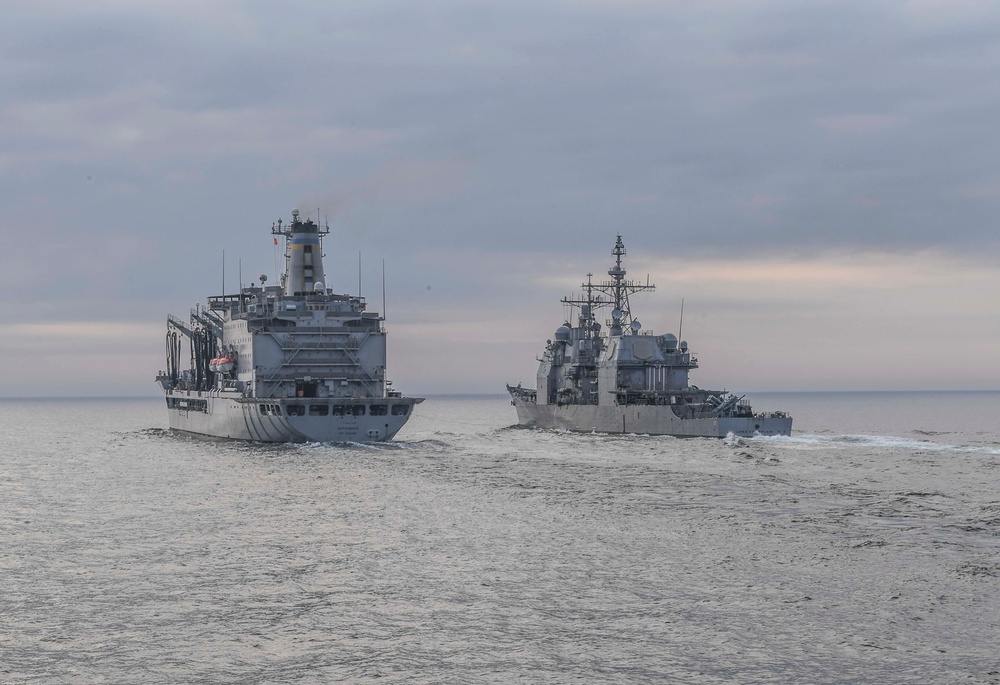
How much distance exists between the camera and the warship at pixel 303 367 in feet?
226

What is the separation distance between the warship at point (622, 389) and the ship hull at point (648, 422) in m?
0.07

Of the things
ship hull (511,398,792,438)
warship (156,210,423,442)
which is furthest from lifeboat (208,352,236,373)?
ship hull (511,398,792,438)

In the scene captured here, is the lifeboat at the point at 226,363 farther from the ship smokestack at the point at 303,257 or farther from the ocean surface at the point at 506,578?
the ocean surface at the point at 506,578

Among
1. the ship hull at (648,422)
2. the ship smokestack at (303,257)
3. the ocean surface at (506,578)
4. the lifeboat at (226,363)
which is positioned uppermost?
the ship smokestack at (303,257)

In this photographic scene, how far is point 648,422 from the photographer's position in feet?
270

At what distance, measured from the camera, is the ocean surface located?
19047mm

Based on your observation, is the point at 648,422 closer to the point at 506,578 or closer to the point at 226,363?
the point at 226,363

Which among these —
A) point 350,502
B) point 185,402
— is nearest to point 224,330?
point 185,402

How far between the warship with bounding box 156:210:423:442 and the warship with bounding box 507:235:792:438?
20.5m

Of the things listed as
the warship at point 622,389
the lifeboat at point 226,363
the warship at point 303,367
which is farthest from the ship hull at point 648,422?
the lifeboat at point 226,363

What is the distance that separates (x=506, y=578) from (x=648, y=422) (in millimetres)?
57621

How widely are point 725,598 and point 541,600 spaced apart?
3.98m

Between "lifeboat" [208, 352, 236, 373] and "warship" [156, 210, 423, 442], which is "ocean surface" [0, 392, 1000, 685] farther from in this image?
"lifeboat" [208, 352, 236, 373]

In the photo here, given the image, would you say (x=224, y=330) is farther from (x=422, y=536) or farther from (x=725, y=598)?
(x=725, y=598)
